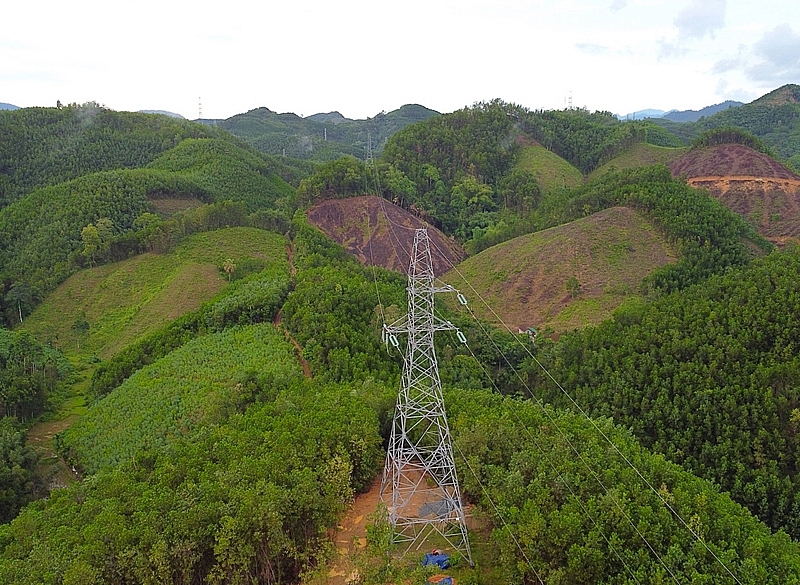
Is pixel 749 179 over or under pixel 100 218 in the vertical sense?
over

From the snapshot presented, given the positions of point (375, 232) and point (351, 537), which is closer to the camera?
point (351, 537)

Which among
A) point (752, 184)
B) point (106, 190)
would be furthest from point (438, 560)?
point (752, 184)

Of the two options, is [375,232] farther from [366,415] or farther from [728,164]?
[366,415]

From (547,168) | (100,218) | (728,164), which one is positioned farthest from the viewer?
(547,168)

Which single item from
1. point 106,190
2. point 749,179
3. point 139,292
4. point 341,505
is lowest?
point 139,292

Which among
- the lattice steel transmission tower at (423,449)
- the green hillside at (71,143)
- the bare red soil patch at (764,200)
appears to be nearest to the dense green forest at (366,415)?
the lattice steel transmission tower at (423,449)

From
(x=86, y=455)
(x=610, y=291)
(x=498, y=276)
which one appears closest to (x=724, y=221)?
(x=610, y=291)

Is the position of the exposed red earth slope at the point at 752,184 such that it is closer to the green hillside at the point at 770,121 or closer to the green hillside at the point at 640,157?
the green hillside at the point at 640,157
